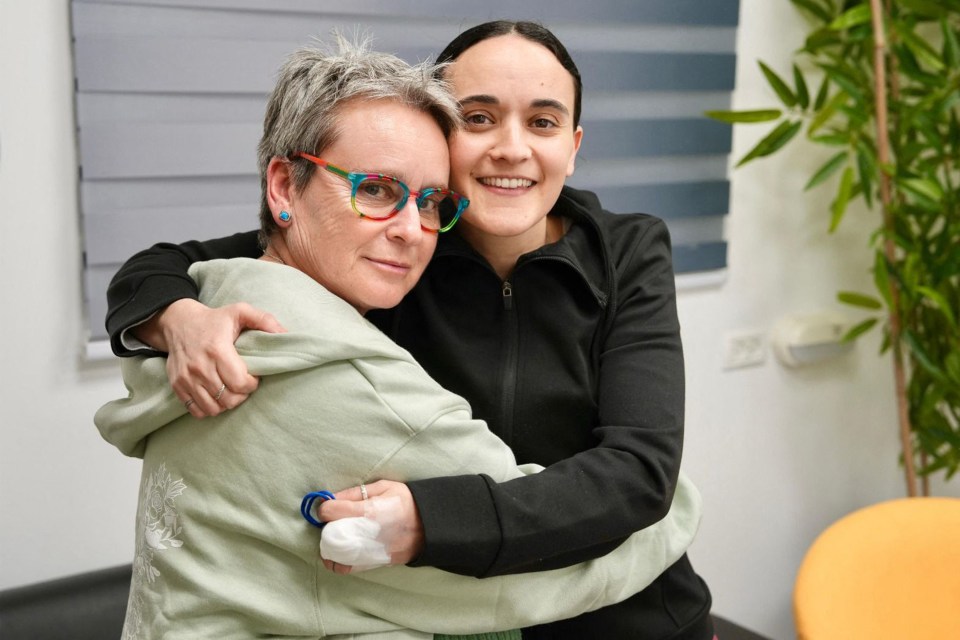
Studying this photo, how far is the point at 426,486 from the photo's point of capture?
1102 mm

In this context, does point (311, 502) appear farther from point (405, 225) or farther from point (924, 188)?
point (924, 188)

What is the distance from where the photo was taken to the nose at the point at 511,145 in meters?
1.36

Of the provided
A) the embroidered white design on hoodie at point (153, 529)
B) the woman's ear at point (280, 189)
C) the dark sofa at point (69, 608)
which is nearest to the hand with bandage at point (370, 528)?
the embroidered white design on hoodie at point (153, 529)

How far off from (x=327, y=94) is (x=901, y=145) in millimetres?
2169

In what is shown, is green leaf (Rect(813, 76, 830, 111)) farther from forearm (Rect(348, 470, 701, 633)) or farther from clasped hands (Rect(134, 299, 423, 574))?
clasped hands (Rect(134, 299, 423, 574))

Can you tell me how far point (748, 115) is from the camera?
105 inches

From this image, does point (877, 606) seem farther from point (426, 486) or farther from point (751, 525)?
point (751, 525)

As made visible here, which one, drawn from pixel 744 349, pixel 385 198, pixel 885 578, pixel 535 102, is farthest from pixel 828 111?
pixel 385 198

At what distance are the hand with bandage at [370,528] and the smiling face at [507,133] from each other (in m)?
0.46

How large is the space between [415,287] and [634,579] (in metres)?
0.52

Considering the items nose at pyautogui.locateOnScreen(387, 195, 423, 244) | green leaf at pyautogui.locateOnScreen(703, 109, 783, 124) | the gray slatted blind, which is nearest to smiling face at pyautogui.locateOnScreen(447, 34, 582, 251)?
nose at pyautogui.locateOnScreen(387, 195, 423, 244)

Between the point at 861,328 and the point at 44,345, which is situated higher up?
the point at 44,345

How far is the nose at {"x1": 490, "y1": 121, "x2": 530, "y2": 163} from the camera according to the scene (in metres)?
1.36

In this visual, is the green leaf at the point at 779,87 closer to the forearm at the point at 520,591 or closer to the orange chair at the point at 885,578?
the orange chair at the point at 885,578
